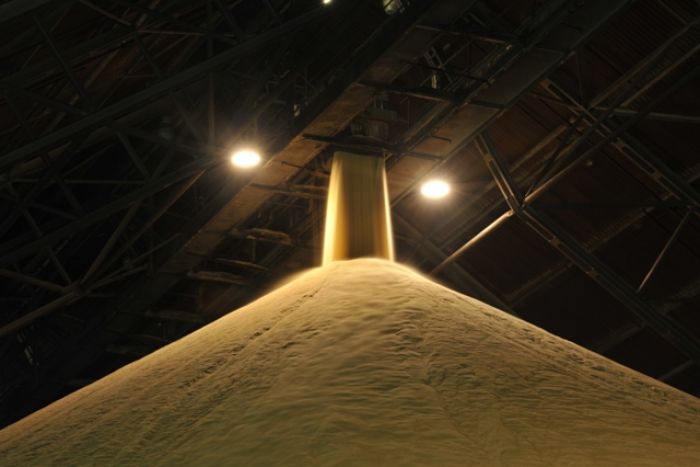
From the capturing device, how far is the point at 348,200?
777cm

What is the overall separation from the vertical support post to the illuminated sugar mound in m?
1.76

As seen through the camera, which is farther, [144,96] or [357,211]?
[357,211]

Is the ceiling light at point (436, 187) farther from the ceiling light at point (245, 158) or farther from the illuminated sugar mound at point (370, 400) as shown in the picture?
the illuminated sugar mound at point (370, 400)

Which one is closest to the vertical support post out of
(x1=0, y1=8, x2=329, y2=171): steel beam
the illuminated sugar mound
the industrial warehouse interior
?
the industrial warehouse interior

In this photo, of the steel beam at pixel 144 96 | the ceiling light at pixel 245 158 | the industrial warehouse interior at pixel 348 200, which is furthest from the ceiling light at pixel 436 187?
the steel beam at pixel 144 96

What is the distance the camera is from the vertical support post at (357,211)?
24.2 feet

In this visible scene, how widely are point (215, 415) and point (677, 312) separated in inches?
340

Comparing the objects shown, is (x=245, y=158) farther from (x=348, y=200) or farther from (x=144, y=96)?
(x=144, y=96)

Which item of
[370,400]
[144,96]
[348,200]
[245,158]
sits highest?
[245,158]

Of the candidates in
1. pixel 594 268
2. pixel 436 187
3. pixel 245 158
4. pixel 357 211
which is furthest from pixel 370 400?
pixel 594 268

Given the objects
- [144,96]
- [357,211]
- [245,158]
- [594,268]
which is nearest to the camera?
[144,96]

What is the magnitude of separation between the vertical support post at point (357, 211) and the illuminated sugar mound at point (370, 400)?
1763mm

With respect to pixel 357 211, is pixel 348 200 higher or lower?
higher

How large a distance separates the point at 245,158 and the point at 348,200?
4.16ft
